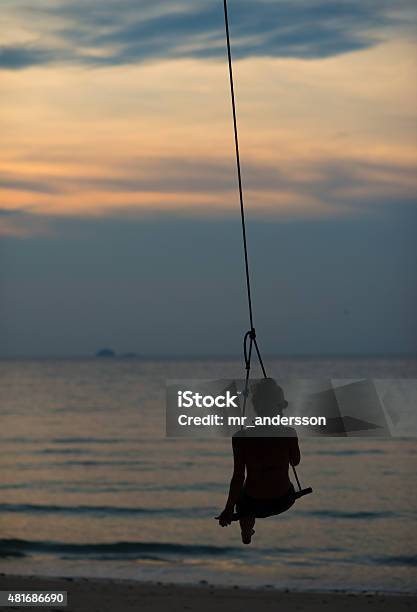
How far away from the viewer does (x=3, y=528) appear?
2445 centimetres

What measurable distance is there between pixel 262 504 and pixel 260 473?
0.79 ft

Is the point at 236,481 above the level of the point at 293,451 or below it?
below

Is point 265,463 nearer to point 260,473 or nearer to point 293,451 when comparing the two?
point 260,473

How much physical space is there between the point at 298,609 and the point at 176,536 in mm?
9599

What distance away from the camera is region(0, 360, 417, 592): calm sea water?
1966 cm

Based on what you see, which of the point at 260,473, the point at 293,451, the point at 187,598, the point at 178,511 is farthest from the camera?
the point at 178,511

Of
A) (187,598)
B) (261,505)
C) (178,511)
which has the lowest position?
(187,598)

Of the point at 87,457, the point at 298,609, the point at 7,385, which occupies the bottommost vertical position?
the point at 298,609

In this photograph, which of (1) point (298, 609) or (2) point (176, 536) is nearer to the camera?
(1) point (298, 609)

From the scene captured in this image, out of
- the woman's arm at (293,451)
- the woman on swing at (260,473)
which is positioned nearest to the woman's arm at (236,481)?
the woman on swing at (260,473)

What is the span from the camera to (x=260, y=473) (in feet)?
24.7

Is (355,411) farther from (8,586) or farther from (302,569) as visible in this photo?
(302,569)

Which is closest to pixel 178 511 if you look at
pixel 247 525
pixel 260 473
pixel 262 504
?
pixel 247 525

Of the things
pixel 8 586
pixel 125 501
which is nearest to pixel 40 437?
pixel 125 501
